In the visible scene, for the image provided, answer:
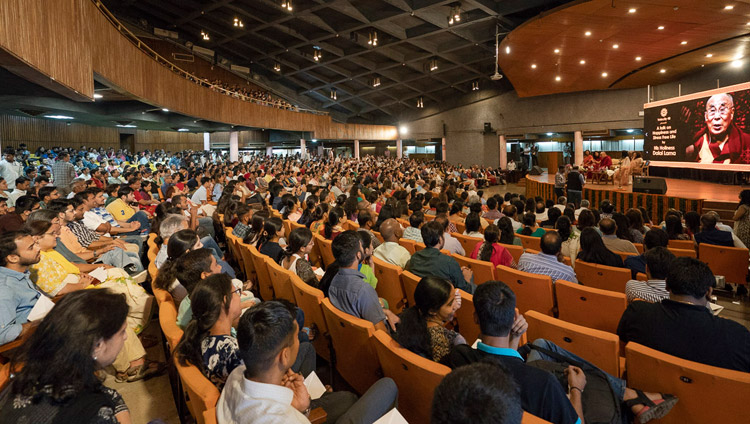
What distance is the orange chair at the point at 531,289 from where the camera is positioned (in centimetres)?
315

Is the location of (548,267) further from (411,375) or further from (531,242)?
(411,375)

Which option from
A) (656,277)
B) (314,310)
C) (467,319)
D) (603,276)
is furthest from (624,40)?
(314,310)

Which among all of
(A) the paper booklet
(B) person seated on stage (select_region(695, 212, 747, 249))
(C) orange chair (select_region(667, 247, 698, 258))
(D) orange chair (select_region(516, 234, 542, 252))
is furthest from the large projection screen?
(A) the paper booklet

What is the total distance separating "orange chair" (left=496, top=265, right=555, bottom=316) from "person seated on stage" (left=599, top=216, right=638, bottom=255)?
1501 millimetres

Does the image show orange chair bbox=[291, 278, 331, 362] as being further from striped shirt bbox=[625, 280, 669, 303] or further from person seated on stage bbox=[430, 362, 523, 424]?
striped shirt bbox=[625, 280, 669, 303]

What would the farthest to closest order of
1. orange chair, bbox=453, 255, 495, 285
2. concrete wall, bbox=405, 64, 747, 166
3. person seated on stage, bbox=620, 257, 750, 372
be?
concrete wall, bbox=405, 64, 747, 166 → orange chair, bbox=453, 255, 495, 285 → person seated on stage, bbox=620, 257, 750, 372

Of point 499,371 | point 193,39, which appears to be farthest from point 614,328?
point 193,39

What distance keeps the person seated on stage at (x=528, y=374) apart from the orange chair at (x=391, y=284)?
1.52 meters

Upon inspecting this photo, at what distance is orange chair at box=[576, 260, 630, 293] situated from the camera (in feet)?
11.2

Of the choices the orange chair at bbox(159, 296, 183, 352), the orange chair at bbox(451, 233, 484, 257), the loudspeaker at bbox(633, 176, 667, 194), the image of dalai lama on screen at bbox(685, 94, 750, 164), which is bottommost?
the orange chair at bbox(159, 296, 183, 352)

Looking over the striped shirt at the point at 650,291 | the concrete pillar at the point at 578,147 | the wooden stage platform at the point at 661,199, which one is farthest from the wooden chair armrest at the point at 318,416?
the concrete pillar at the point at 578,147

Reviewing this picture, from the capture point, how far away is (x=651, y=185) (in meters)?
8.97

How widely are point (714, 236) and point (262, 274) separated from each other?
528cm

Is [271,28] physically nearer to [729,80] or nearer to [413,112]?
[413,112]
